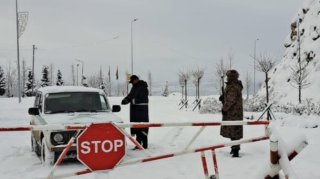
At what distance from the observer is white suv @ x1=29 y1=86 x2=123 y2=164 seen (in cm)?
746

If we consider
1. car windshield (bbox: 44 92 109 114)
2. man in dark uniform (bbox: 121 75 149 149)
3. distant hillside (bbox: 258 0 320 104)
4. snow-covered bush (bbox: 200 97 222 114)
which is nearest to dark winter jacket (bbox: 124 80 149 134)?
man in dark uniform (bbox: 121 75 149 149)

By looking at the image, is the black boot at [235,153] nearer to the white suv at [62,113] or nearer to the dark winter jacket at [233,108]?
the dark winter jacket at [233,108]

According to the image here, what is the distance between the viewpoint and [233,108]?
8.55m

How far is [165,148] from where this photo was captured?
32.4 ft

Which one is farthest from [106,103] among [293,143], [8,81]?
[8,81]

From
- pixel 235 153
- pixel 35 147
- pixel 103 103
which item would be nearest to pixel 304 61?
pixel 235 153

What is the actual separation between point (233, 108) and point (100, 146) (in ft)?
14.4

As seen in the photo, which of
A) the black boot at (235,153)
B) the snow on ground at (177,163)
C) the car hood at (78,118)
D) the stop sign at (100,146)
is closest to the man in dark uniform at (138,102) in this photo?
the snow on ground at (177,163)

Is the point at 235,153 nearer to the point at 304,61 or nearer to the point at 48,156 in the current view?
the point at 48,156

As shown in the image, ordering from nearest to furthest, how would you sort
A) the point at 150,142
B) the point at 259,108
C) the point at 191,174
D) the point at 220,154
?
the point at 191,174
the point at 220,154
the point at 150,142
the point at 259,108

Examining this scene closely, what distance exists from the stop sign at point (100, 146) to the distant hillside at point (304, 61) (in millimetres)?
25341

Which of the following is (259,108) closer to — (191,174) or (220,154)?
(220,154)

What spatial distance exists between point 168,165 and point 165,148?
2.24 metres

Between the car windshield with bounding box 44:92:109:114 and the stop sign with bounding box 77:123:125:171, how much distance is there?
3893 millimetres
